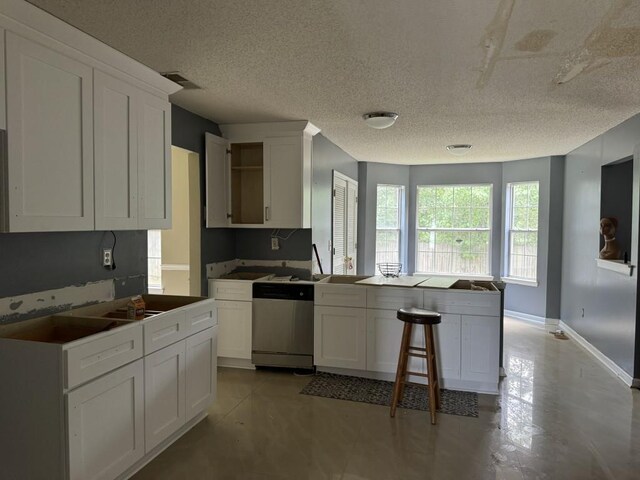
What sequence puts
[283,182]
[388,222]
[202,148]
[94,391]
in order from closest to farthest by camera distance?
[94,391] → [202,148] → [283,182] → [388,222]

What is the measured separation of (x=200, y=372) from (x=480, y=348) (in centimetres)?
225

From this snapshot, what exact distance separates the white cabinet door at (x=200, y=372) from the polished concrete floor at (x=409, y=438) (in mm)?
175

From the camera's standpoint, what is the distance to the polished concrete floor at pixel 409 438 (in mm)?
2514

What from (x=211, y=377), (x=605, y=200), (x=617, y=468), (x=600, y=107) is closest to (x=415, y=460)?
(x=617, y=468)

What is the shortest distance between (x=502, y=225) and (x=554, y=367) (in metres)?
3.10

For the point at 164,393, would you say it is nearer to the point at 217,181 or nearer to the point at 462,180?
the point at 217,181

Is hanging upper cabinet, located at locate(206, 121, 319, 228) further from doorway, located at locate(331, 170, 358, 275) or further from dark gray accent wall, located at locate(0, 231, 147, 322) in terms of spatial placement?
doorway, located at locate(331, 170, 358, 275)

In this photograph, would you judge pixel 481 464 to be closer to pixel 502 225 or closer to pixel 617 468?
pixel 617 468

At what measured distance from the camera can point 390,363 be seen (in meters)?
3.86

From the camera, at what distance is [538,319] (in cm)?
630

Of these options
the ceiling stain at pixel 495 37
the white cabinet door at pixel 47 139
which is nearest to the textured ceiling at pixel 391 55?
the ceiling stain at pixel 495 37

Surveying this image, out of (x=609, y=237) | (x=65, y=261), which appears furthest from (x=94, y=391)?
(x=609, y=237)

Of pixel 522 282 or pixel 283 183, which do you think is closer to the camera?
pixel 283 183

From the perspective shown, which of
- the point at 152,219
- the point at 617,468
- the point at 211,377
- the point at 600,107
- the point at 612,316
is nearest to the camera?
the point at 617,468
